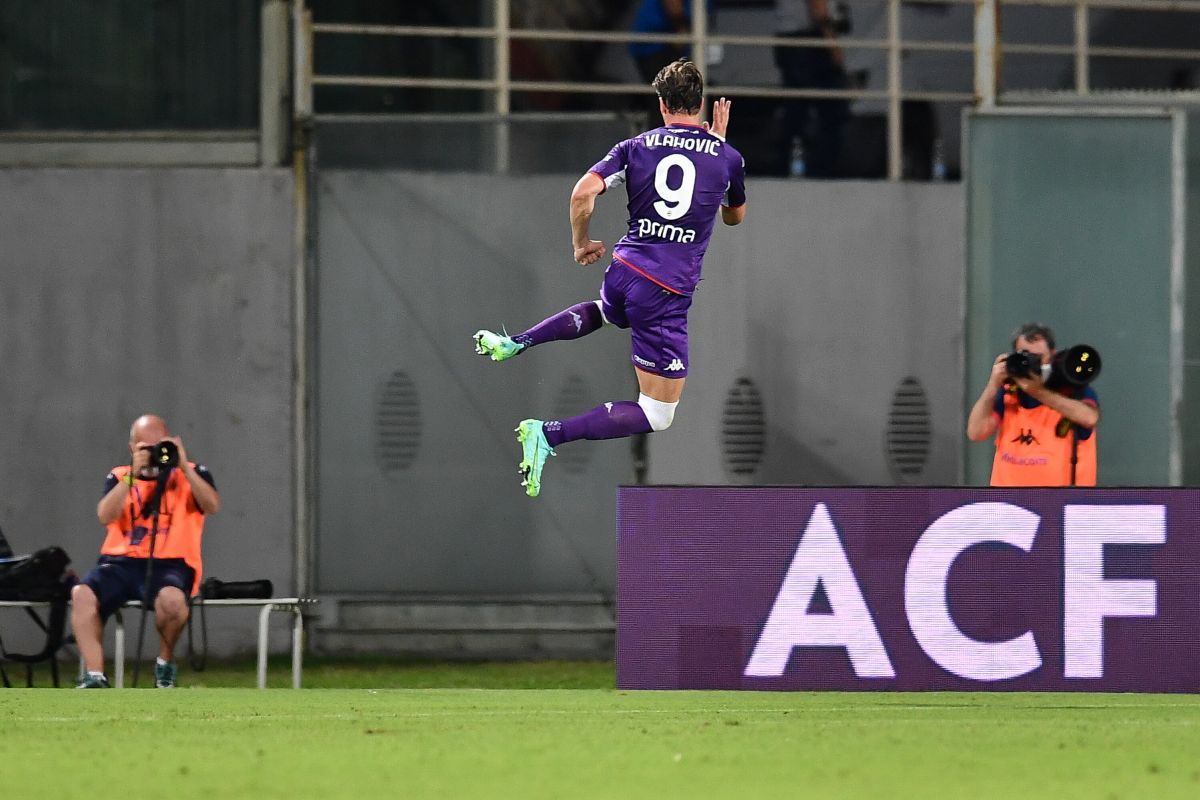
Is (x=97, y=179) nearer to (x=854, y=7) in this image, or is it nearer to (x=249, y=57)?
(x=249, y=57)

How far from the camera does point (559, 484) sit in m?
13.7

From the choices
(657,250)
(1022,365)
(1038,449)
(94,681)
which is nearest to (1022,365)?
(1022,365)

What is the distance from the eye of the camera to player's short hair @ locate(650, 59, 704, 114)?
844cm

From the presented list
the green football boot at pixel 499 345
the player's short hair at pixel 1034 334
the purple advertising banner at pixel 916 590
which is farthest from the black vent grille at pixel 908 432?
the green football boot at pixel 499 345

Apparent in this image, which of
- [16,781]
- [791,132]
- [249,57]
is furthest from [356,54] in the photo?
[16,781]

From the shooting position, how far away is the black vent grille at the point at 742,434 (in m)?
13.9

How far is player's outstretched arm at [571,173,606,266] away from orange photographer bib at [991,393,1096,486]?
3.53 metres

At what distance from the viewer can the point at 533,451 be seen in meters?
8.71

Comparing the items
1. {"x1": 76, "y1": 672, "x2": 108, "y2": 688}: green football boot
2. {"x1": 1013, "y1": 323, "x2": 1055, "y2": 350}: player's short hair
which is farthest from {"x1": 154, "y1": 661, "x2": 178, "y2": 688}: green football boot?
{"x1": 1013, "y1": 323, "x2": 1055, "y2": 350}: player's short hair

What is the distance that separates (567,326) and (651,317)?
443mm

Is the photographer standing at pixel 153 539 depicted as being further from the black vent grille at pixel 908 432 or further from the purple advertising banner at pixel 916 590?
the black vent grille at pixel 908 432

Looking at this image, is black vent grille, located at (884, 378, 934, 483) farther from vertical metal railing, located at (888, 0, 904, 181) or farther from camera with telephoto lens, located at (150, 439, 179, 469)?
camera with telephoto lens, located at (150, 439, 179, 469)

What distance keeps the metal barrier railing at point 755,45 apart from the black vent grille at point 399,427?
2106 millimetres

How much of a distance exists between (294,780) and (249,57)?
8782 mm
